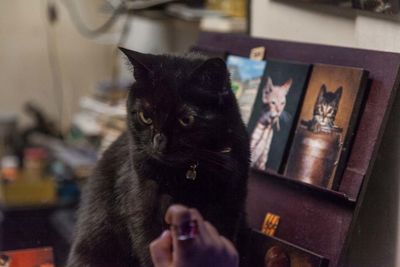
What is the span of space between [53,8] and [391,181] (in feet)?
6.35

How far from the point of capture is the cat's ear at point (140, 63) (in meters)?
0.61

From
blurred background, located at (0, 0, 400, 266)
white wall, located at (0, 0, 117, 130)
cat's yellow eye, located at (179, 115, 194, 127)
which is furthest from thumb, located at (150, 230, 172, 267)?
white wall, located at (0, 0, 117, 130)

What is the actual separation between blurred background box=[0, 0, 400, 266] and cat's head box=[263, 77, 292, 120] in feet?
0.41

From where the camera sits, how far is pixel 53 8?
95.3 inches

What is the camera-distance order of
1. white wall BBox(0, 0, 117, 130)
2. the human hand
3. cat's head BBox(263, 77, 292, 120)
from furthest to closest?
white wall BBox(0, 0, 117, 130), cat's head BBox(263, 77, 292, 120), the human hand

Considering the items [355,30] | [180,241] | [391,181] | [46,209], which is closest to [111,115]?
[46,209]

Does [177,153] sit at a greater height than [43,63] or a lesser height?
greater

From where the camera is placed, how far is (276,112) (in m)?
0.87

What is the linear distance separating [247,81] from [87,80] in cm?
175

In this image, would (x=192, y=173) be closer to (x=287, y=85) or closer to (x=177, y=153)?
(x=177, y=153)

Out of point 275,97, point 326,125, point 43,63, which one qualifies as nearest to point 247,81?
point 275,97

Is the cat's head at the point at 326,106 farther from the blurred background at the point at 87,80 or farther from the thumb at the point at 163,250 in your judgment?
the thumb at the point at 163,250

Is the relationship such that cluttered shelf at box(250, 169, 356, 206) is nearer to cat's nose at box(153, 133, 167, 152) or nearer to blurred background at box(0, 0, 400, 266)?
blurred background at box(0, 0, 400, 266)

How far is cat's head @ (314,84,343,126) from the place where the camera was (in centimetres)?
79
